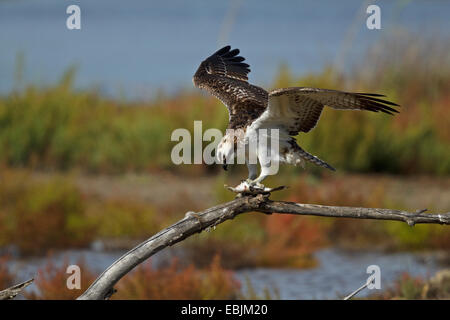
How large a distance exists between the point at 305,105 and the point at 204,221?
1091 mm

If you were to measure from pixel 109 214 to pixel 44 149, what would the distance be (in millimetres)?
3155

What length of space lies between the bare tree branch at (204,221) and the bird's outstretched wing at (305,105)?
24.8 inches

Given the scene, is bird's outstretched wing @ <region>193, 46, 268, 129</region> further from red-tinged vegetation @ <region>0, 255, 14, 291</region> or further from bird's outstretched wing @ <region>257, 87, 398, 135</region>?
red-tinged vegetation @ <region>0, 255, 14, 291</region>

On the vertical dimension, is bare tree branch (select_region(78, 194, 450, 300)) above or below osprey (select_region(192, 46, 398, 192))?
below

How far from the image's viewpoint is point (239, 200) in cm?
524

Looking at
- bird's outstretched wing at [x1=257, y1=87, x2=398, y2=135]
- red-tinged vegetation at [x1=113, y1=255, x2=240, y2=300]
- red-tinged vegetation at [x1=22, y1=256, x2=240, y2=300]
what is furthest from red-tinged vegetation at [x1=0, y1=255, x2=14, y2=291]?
bird's outstretched wing at [x1=257, y1=87, x2=398, y2=135]

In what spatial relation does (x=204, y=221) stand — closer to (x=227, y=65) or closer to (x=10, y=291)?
(x=10, y=291)

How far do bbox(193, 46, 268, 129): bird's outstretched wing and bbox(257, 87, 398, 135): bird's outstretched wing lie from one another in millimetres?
337

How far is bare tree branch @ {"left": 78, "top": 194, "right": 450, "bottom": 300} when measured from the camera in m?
4.85


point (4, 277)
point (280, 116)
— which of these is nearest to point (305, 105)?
point (280, 116)

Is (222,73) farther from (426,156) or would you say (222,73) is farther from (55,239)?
(426,156)

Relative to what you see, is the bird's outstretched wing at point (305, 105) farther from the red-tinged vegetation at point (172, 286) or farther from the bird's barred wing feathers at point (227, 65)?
the bird's barred wing feathers at point (227, 65)

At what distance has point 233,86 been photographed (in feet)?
22.8

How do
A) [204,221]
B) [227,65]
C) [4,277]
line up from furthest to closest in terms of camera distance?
[227,65]
[4,277]
[204,221]
